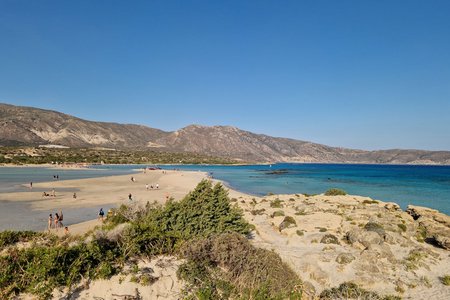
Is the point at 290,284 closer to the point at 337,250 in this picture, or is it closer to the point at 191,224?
the point at 191,224

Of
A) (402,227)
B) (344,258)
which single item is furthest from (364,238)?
(402,227)

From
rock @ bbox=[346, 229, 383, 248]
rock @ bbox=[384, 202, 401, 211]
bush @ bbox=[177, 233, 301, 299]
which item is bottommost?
rock @ bbox=[384, 202, 401, 211]

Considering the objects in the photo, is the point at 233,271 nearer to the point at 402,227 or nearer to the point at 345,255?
the point at 345,255

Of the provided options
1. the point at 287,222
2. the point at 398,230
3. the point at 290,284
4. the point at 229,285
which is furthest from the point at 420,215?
the point at 229,285

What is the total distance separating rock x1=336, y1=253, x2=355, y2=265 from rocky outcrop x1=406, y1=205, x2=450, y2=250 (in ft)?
29.8

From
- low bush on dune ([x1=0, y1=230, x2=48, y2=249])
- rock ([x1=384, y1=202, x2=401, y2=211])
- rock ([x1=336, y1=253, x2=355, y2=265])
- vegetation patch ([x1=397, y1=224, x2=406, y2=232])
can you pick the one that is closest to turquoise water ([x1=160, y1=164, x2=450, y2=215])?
rock ([x1=384, y1=202, x2=401, y2=211])

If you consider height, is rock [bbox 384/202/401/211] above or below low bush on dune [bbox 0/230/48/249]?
below

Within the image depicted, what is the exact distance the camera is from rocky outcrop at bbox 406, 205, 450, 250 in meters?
20.0

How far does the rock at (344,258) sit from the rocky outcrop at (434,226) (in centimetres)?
909

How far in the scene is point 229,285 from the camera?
816cm

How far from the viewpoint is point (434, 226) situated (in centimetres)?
2359

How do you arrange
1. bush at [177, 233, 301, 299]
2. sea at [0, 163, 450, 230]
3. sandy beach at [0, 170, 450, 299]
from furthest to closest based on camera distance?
sea at [0, 163, 450, 230] < sandy beach at [0, 170, 450, 299] < bush at [177, 233, 301, 299]

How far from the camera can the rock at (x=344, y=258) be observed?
1503 centimetres

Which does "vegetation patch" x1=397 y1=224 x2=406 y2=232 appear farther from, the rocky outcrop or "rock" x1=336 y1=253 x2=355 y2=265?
"rock" x1=336 y1=253 x2=355 y2=265
